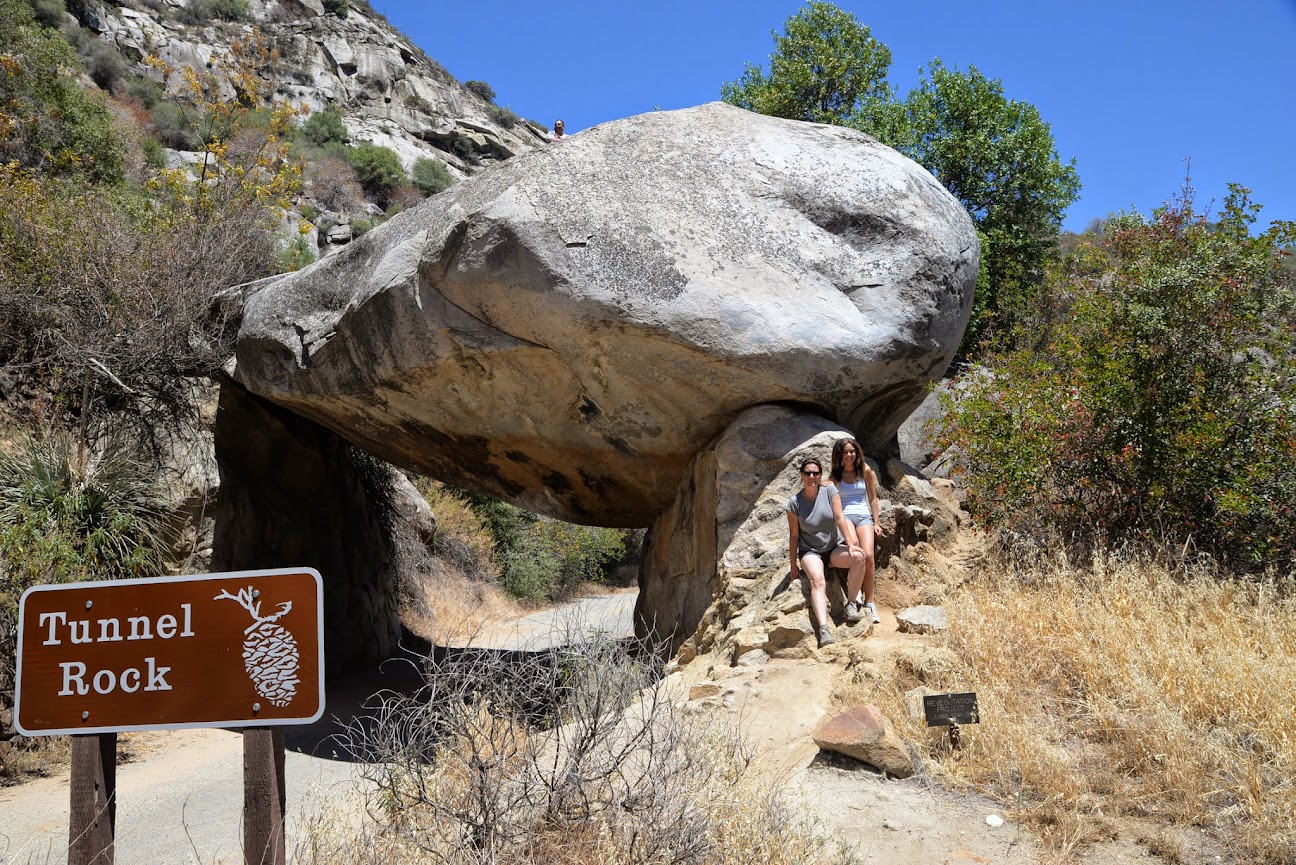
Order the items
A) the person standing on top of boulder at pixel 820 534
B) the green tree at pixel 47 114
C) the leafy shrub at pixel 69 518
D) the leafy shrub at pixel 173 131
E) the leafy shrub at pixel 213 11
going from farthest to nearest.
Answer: the leafy shrub at pixel 213 11 < the leafy shrub at pixel 173 131 < the green tree at pixel 47 114 < the leafy shrub at pixel 69 518 < the person standing on top of boulder at pixel 820 534

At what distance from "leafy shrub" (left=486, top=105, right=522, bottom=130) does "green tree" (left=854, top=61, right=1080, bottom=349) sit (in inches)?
1262

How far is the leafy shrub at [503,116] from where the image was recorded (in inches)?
1923

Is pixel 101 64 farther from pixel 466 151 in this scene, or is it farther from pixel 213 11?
pixel 466 151

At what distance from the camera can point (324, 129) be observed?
36625mm

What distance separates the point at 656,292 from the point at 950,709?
11.4ft

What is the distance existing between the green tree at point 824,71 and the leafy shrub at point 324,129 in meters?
20.2

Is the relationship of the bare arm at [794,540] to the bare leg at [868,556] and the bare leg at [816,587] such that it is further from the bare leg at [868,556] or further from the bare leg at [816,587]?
the bare leg at [868,556]

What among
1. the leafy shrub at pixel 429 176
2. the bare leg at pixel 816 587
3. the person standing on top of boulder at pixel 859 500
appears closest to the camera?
the bare leg at pixel 816 587

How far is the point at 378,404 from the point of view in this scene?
8.66 m

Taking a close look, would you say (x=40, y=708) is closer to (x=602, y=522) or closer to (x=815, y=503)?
(x=815, y=503)

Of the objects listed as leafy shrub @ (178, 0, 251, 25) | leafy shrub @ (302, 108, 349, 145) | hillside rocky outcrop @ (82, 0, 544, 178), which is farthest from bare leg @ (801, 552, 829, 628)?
leafy shrub @ (178, 0, 251, 25)

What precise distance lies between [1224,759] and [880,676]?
1.69m

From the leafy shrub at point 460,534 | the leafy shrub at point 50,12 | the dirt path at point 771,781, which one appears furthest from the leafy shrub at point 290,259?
the leafy shrub at point 50,12

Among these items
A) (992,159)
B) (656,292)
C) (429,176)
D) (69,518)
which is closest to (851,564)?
(656,292)
